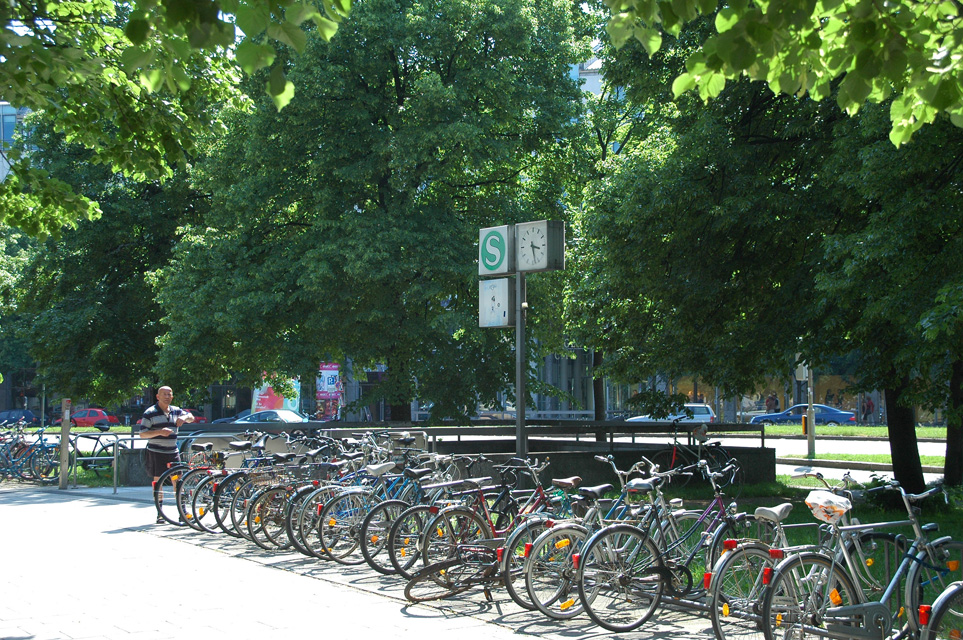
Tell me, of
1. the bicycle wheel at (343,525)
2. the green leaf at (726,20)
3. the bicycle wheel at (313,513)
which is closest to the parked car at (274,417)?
the bicycle wheel at (313,513)

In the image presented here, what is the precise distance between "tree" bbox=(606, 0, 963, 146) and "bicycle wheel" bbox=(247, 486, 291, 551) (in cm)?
682

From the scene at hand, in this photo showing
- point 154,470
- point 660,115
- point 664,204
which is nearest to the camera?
point 154,470

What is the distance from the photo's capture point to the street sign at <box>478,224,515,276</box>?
32.1ft

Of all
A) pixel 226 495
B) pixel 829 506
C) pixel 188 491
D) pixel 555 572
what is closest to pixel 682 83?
pixel 829 506

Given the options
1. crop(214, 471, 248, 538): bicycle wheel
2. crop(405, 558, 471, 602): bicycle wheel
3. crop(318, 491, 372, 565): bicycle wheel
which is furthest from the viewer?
crop(214, 471, 248, 538): bicycle wheel

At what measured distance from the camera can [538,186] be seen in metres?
24.1

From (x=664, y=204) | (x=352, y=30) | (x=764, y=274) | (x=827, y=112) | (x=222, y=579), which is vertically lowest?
(x=222, y=579)

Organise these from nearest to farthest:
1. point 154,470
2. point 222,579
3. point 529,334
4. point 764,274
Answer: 1. point 222,579
2. point 154,470
3. point 764,274
4. point 529,334

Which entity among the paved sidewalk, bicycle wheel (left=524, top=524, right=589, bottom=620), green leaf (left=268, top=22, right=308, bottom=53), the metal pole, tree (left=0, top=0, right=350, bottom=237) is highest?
tree (left=0, top=0, right=350, bottom=237)

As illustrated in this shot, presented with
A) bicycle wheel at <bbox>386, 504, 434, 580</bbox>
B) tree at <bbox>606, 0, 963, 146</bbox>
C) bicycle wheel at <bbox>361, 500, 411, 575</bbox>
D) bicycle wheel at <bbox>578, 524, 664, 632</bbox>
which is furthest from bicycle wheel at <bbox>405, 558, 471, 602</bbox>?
tree at <bbox>606, 0, 963, 146</bbox>

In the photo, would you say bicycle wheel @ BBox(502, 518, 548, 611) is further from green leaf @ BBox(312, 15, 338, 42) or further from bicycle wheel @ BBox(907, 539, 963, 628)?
green leaf @ BBox(312, 15, 338, 42)

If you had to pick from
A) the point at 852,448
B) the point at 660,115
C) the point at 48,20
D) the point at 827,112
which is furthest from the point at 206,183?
the point at 852,448

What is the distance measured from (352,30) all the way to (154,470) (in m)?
12.3

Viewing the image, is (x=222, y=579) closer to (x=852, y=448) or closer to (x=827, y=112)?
(x=827, y=112)
